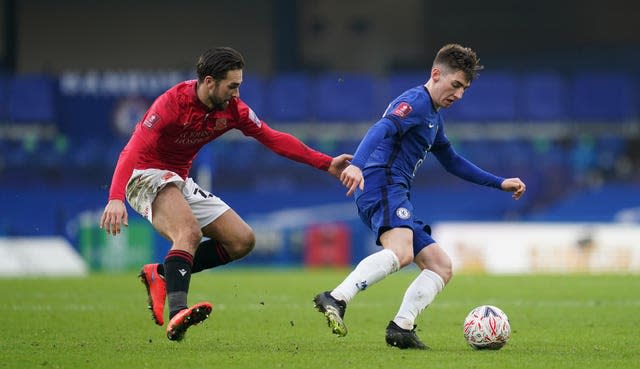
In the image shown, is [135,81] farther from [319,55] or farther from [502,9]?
[502,9]

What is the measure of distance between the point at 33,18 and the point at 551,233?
17.0m

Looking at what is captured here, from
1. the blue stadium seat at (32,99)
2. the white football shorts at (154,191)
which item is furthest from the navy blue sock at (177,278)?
the blue stadium seat at (32,99)

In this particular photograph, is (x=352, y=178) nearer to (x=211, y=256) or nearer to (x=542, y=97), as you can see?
(x=211, y=256)

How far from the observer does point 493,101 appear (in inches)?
1246

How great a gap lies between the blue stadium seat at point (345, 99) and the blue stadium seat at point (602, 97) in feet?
17.5

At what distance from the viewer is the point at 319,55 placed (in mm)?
33156

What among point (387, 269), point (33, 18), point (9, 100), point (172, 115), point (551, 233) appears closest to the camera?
point (387, 269)

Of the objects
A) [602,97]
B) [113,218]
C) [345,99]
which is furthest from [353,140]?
[113,218]

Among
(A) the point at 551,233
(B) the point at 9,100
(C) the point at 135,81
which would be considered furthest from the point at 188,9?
(A) the point at 551,233

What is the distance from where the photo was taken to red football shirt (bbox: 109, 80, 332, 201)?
8555mm

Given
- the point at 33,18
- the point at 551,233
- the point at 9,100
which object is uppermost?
A: the point at 33,18

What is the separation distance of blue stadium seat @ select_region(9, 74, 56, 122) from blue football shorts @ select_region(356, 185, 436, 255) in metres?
23.5

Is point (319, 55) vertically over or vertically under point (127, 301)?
over

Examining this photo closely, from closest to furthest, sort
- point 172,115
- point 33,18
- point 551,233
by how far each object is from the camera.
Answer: point 172,115 → point 551,233 → point 33,18
